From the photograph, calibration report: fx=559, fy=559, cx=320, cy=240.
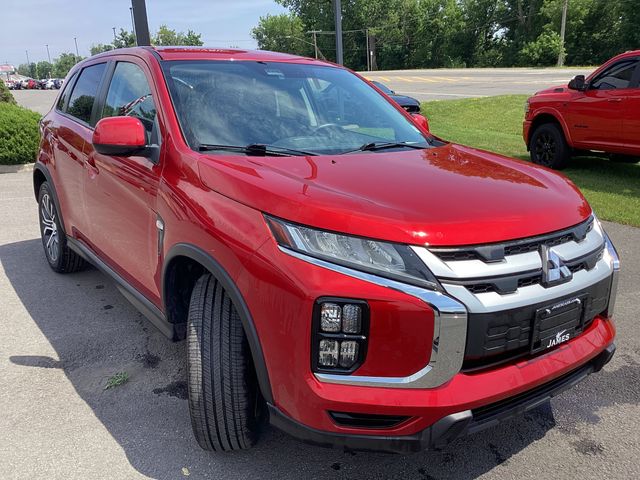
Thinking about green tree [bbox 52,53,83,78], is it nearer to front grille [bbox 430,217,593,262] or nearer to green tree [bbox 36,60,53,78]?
green tree [bbox 36,60,53,78]

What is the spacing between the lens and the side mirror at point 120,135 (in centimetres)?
278

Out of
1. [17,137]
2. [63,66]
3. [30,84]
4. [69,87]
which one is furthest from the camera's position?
[63,66]

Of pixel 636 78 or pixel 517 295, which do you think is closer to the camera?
pixel 517 295

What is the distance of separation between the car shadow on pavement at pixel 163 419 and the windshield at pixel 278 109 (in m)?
1.41

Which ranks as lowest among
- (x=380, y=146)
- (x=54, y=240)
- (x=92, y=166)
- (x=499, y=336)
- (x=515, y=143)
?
(x=515, y=143)

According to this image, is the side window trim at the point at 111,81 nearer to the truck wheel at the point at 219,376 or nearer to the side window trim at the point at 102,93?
the side window trim at the point at 102,93

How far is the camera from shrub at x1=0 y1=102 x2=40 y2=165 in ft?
32.7

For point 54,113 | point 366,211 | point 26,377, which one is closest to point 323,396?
point 366,211

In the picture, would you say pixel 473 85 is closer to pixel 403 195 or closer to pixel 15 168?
pixel 15 168

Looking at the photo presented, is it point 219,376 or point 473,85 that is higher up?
point 473,85

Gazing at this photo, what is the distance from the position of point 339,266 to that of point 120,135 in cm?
148

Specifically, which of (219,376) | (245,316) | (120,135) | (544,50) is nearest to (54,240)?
(120,135)

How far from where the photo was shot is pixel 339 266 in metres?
1.94

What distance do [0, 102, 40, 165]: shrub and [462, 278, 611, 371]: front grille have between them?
33.0 feet
